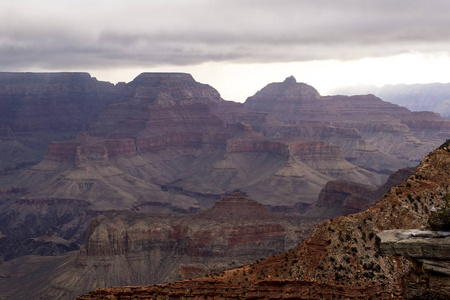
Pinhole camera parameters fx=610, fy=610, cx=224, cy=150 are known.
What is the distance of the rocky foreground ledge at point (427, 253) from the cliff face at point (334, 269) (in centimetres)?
890

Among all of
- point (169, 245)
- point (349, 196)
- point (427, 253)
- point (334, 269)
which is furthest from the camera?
point (349, 196)

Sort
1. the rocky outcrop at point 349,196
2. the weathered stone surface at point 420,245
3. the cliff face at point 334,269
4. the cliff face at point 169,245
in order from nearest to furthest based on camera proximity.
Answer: the weathered stone surface at point 420,245, the cliff face at point 334,269, the cliff face at point 169,245, the rocky outcrop at point 349,196

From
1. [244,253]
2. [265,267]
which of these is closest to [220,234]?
[244,253]

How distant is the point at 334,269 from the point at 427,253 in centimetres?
1306

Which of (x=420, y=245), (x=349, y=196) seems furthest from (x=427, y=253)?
(x=349, y=196)

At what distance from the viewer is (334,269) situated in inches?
1622

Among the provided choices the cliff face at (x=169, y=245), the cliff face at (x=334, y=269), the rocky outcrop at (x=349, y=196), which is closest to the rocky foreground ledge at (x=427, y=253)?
the cliff face at (x=334, y=269)

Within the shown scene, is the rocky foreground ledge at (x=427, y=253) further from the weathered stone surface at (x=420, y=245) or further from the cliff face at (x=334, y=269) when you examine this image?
the cliff face at (x=334, y=269)

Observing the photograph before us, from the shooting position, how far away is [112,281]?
10875cm

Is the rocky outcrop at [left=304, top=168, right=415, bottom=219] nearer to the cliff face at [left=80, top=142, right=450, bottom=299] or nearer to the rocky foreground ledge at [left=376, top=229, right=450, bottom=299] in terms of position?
the cliff face at [left=80, top=142, right=450, bottom=299]

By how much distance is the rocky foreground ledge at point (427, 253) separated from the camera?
28562 mm

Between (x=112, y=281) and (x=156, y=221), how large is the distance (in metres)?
16.0

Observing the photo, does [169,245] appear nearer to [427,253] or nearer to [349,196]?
[349,196]

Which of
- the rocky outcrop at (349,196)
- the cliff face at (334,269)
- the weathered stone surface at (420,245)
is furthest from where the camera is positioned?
the rocky outcrop at (349,196)
